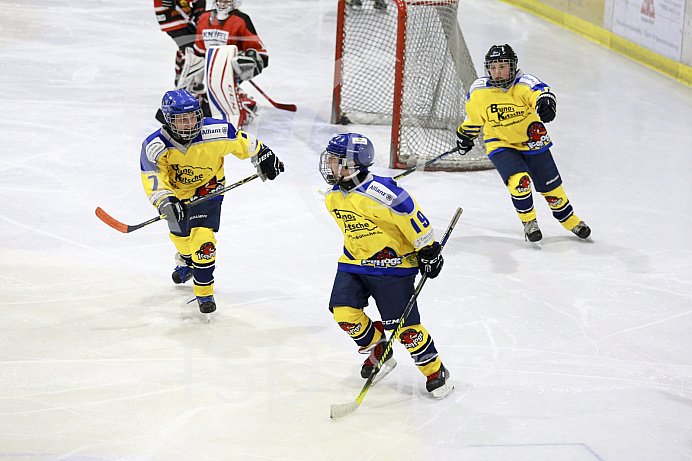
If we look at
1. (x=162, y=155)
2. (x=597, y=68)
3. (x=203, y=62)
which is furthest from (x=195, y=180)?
(x=597, y=68)

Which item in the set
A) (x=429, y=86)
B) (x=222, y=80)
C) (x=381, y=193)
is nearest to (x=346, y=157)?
(x=381, y=193)

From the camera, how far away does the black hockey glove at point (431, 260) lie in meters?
3.18

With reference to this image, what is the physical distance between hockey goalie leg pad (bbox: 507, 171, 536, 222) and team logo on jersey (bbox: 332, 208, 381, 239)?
1.83 m

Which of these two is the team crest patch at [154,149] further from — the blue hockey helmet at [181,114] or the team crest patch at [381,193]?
the team crest patch at [381,193]

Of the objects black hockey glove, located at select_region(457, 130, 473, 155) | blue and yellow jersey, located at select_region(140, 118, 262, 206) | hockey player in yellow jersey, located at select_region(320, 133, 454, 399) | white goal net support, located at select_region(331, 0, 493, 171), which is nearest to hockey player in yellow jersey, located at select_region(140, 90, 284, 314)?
blue and yellow jersey, located at select_region(140, 118, 262, 206)

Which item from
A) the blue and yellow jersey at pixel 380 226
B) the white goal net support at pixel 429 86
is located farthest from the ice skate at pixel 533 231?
the blue and yellow jersey at pixel 380 226

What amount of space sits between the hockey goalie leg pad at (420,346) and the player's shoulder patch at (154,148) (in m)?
1.33

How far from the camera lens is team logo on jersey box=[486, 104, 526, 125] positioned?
4.74 metres

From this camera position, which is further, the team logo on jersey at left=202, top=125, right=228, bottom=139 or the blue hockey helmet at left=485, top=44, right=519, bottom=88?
the blue hockey helmet at left=485, top=44, right=519, bottom=88

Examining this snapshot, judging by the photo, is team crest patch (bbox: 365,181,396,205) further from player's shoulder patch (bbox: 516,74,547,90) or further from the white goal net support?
the white goal net support

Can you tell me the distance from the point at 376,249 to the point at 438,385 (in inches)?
22.6

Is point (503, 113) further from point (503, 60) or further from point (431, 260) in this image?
point (431, 260)

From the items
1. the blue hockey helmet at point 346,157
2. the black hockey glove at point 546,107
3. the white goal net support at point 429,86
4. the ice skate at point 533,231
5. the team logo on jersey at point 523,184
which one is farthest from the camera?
the white goal net support at point 429,86

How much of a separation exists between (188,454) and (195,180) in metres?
1.38
